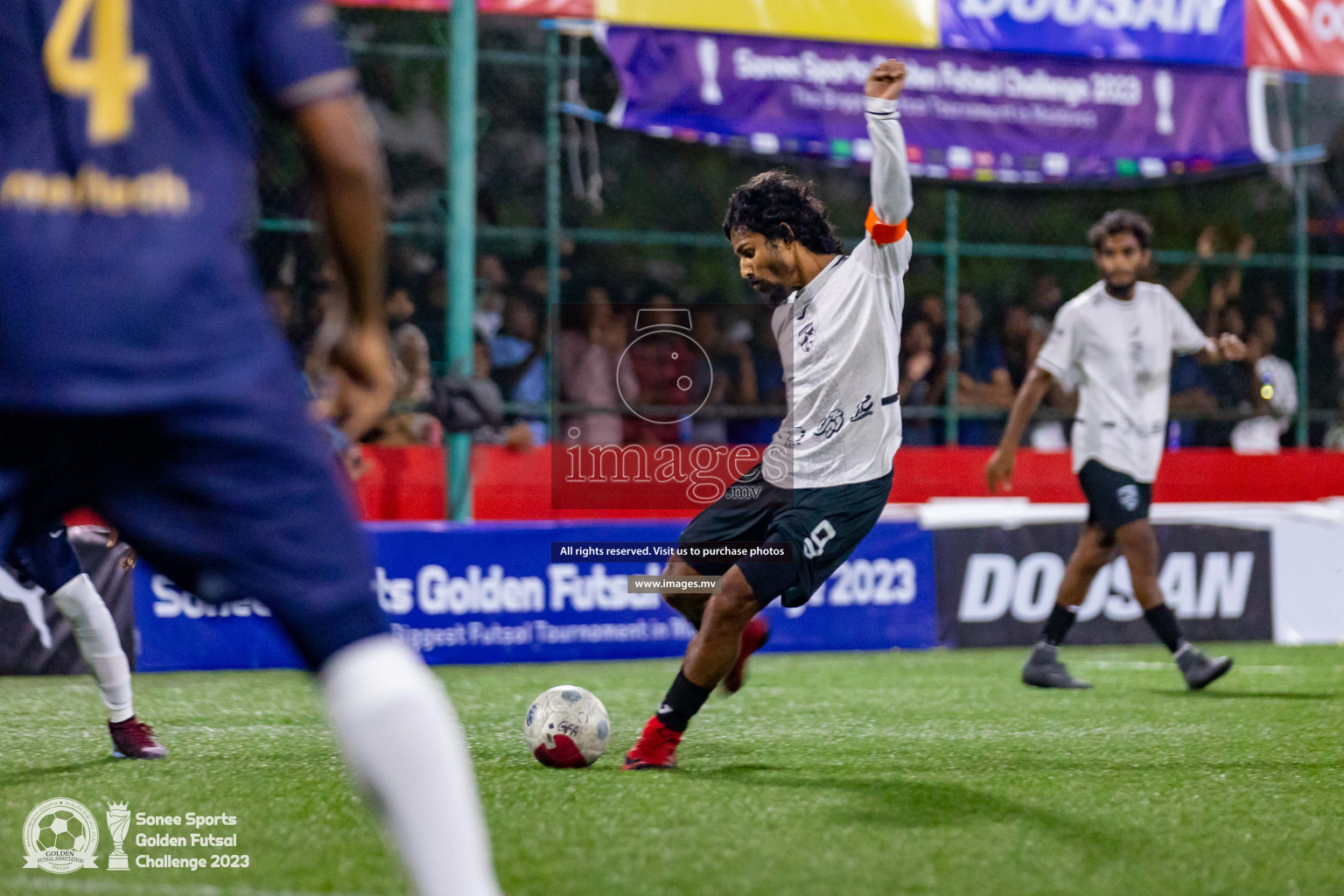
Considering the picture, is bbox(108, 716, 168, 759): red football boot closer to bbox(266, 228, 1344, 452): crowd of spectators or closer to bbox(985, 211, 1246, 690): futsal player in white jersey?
bbox(985, 211, 1246, 690): futsal player in white jersey

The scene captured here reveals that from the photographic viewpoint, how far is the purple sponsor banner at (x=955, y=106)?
12508 mm

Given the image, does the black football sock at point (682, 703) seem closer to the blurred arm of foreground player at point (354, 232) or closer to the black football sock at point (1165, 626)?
the blurred arm of foreground player at point (354, 232)

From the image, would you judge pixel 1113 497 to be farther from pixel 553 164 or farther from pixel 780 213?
pixel 553 164

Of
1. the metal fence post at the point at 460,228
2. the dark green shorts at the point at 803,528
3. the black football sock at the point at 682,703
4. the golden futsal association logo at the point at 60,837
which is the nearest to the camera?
the golden futsal association logo at the point at 60,837

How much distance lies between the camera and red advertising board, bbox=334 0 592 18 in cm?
1140

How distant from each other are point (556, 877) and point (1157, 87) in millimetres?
11973

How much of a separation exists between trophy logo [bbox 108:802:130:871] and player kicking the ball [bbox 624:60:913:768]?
168 cm

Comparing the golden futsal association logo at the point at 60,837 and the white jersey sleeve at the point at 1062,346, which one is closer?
the golden futsal association logo at the point at 60,837

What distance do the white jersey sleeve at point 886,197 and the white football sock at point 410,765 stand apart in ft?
9.65

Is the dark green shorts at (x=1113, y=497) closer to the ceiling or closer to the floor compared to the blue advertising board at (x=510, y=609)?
closer to the ceiling

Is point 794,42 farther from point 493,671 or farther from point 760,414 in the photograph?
point 493,671

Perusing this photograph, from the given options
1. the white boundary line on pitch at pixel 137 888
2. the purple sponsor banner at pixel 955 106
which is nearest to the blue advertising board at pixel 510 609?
the purple sponsor banner at pixel 955 106

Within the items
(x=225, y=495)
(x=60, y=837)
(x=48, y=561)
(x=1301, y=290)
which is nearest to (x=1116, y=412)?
(x=48, y=561)

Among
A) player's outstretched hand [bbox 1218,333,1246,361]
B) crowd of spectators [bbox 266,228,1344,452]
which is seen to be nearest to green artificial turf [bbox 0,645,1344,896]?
player's outstretched hand [bbox 1218,333,1246,361]
